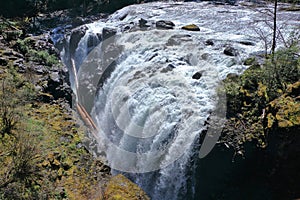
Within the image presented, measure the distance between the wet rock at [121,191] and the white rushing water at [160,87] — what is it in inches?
56.8

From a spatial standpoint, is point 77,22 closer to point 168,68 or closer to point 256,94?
point 168,68

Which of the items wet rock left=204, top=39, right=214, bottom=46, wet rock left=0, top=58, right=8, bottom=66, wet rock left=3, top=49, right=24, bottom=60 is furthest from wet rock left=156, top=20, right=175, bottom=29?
wet rock left=0, top=58, right=8, bottom=66

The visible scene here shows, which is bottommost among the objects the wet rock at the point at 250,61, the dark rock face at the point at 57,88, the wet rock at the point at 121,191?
the wet rock at the point at 121,191

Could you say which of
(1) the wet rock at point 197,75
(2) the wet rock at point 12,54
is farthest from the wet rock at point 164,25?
(2) the wet rock at point 12,54

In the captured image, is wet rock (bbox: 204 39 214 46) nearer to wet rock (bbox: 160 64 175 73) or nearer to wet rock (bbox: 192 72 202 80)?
wet rock (bbox: 160 64 175 73)

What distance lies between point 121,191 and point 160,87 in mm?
4482

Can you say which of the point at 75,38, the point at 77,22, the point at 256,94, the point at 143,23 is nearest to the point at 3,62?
the point at 75,38

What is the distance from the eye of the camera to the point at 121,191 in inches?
287

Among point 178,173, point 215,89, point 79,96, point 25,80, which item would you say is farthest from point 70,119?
point 79,96

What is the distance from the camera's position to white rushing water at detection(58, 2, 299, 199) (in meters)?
8.87

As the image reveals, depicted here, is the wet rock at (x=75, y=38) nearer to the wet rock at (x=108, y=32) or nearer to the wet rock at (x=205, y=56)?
the wet rock at (x=108, y=32)

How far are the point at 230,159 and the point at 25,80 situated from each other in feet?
24.1

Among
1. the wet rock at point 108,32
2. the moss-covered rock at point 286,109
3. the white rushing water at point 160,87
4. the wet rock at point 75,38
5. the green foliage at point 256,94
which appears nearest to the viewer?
the moss-covered rock at point 286,109

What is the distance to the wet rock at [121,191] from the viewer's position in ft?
23.4
